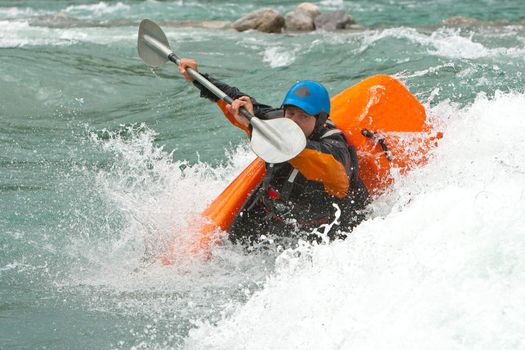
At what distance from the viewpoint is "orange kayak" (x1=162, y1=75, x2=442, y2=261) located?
459 cm

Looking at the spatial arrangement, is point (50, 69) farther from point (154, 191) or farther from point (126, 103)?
point (154, 191)

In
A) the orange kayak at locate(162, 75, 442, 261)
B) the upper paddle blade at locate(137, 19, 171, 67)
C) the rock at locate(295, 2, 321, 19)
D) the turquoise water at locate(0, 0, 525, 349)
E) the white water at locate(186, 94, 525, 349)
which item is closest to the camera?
the white water at locate(186, 94, 525, 349)

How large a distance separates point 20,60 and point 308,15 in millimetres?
5749

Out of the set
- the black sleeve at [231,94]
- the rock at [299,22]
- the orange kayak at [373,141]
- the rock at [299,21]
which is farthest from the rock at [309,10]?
the black sleeve at [231,94]

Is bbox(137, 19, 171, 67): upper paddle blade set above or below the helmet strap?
above

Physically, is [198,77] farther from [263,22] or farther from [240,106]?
[263,22]

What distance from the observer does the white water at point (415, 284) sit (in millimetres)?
2846

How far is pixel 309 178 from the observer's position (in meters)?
4.00

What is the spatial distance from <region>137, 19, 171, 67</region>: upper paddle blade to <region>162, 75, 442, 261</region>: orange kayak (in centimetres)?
68

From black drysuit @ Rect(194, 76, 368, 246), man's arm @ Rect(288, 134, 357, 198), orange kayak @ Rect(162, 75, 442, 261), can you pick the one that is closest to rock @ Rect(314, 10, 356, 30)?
orange kayak @ Rect(162, 75, 442, 261)

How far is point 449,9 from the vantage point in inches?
662

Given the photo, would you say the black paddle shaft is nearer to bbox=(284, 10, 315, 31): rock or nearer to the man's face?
the man's face

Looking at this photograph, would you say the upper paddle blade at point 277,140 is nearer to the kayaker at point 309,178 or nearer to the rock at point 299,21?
the kayaker at point 309,178

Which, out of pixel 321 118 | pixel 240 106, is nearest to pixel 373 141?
pixel 321 118
